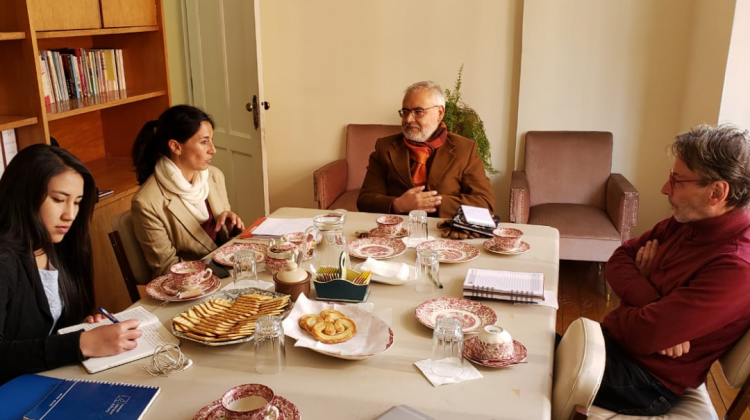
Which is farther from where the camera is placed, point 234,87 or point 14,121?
point 234,87

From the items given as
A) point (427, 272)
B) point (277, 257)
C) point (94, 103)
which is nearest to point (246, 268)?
point (277, 257)

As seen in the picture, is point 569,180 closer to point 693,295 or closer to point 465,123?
point 465,123

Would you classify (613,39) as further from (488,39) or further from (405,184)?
(405,184)

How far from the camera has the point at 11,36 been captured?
2430 mm

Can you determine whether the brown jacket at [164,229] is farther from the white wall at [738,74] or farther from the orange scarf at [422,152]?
the white wall at [738,74]

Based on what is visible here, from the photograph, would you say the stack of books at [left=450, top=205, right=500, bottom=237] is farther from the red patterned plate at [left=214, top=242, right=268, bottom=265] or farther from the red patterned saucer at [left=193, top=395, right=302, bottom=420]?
the red patterned saucer at [left=193, top=395, right=302, bottom=420]

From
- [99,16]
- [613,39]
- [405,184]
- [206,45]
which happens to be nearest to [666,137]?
[613,39]

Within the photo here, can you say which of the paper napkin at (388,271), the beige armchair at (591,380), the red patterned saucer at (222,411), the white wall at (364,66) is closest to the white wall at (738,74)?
the white wall at (364,66)

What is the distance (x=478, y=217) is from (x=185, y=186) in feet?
3.67

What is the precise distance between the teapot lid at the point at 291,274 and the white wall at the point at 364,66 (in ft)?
8.60

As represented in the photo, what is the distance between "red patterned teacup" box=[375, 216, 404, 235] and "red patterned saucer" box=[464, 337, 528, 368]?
0.84 meters

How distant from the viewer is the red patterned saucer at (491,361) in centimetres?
140

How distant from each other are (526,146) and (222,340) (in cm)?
286

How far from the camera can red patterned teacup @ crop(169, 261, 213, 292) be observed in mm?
1760
